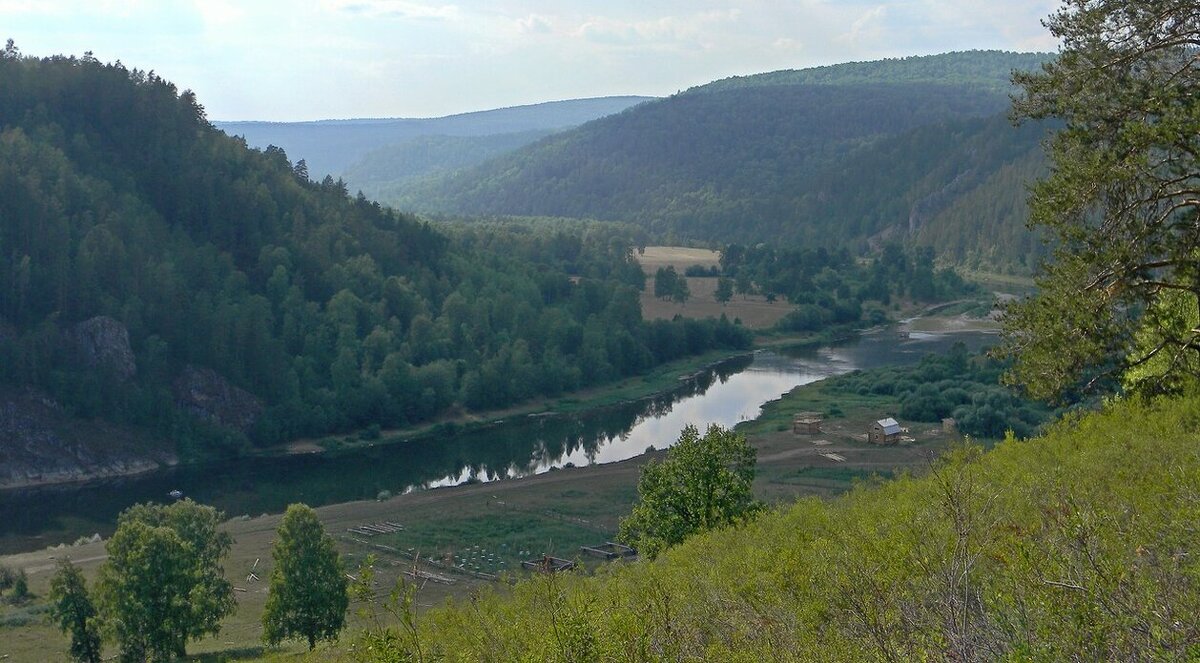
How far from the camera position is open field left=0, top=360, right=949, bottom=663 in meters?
31.2

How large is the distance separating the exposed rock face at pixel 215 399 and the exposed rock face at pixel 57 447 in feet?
14.8

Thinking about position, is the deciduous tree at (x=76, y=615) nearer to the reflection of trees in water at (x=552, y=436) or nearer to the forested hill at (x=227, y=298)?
the reflection of trees in water at (x=552, y=436)

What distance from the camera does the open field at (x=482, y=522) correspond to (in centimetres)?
3117

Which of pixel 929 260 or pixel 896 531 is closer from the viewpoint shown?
pixel 896 531

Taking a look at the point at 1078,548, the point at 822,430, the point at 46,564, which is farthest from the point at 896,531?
the point at 822,430

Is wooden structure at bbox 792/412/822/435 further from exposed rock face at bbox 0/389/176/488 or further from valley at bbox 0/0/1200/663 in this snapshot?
exposed rock face at bbox 0/389/176/488

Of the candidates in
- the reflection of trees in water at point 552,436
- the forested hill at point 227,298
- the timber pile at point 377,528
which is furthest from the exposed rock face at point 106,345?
the timber pile at point 377,528

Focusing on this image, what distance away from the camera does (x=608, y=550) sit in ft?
120

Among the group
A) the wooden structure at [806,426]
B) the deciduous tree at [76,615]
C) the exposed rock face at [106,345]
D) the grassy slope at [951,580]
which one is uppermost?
the exposed rock face at [106,345]

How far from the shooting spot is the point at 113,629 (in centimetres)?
2642

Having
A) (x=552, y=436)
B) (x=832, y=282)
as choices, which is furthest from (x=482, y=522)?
(x=832, y=282)

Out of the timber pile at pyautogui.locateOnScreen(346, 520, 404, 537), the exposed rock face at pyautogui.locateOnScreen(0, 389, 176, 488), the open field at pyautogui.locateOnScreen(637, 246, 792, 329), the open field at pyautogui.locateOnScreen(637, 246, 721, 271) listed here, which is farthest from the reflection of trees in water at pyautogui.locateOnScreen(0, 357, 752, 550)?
the open field at pyautogui.locateOnScreen(637, 246, 721, 271)

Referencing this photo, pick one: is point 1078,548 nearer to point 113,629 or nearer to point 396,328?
point 113,629

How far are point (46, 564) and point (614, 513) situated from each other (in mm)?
18838
